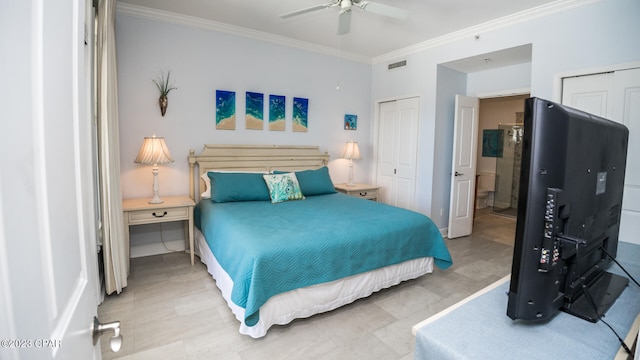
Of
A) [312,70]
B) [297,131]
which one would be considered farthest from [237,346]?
[312,70]

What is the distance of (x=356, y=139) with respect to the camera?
527 centimetres

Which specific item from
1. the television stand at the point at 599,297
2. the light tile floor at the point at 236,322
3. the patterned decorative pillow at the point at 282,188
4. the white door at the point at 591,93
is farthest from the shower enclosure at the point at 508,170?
the television stand at the point at 599,297

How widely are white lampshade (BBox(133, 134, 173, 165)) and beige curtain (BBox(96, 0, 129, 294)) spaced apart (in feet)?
1.63

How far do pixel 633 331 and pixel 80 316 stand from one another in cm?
147

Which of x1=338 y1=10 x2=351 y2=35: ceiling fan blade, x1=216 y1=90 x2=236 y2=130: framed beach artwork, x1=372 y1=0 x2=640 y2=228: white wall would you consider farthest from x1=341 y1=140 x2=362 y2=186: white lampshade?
x1=338 y1=10 x2=351 y2=35: ceiling fan blade

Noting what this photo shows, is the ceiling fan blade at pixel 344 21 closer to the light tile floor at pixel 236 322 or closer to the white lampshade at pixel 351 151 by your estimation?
the white lampshade at pixel 351 151

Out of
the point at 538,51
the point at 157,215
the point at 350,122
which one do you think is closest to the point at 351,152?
the point at 350,122

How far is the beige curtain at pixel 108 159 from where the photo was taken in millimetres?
2445

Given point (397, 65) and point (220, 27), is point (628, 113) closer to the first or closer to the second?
point (397, 65)

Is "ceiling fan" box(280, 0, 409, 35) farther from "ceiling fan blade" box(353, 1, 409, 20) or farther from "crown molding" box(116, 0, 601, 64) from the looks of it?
"crown molding" box(116, 0, 601, 64)

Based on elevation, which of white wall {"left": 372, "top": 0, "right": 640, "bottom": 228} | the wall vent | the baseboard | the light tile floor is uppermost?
the wall vent

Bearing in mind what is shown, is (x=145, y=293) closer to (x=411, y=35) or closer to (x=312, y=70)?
(x=312, y=70)

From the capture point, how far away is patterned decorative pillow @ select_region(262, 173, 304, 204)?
3.64 m

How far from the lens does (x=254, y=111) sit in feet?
13.8
